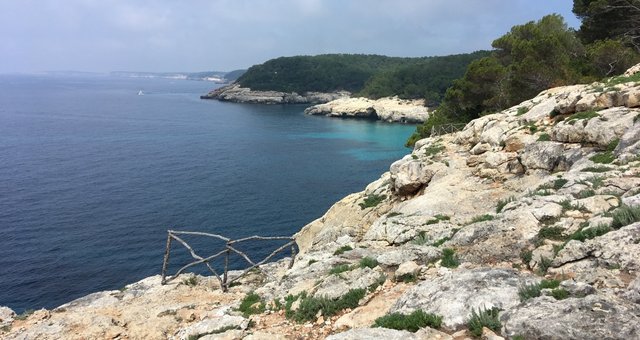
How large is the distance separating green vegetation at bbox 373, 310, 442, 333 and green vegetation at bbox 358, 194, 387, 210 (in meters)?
22.0

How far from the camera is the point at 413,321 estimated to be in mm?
8883

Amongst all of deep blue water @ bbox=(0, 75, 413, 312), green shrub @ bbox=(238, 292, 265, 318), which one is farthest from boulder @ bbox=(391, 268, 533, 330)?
deep blue water @ bbox=(0, 75, 413, 312)

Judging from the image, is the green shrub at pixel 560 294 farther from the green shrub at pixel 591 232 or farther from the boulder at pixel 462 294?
the green shrub at pixel 591 232

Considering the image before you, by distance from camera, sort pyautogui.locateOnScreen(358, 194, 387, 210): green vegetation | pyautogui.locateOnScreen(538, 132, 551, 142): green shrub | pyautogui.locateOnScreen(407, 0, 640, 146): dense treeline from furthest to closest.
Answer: pyautogui.locateOnScreen(407, 0, 640, 146): dense treeline → pyautogui.locateOnScreen(358, 194, 387, 210): green vegetation → pyautogui.locateOnScreen(538, 132, 551, 142): green shrub

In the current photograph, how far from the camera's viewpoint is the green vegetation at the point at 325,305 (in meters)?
11.7

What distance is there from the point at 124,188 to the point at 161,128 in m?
59.1

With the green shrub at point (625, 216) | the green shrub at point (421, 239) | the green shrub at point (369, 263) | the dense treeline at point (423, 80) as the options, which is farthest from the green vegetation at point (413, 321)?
the dense treeline at point (423, 80)

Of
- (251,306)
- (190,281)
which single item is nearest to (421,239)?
(251,306)

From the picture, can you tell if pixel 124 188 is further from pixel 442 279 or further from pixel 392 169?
pixel 442 279

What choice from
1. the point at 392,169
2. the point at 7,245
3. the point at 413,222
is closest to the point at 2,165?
the point at 7,245

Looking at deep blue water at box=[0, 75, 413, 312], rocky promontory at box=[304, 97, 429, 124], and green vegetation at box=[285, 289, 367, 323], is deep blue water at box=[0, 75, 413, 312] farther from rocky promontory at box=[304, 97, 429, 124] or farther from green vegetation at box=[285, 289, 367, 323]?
green vegetation at box=[285, 289, 367, 323]

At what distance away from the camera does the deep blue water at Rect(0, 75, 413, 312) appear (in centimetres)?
4003

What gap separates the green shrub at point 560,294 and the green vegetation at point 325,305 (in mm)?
5070

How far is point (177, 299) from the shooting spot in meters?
17.6
